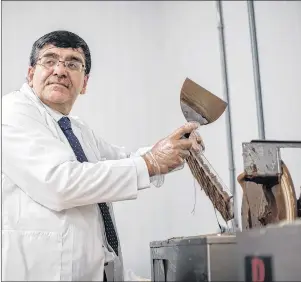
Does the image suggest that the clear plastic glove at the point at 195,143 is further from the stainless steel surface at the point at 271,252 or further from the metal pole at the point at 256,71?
the metal pole at the point at 256,71

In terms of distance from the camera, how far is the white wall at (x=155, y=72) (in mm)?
2104

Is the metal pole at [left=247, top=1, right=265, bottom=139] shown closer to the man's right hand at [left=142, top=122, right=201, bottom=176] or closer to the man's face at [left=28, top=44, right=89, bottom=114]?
the man's right hand at [left=142, top=122, right=201, bottom=176]

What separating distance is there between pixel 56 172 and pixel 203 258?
1.49 ft

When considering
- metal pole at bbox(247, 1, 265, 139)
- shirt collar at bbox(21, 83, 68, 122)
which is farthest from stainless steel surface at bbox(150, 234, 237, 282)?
metal pole at bbox(247, 1, 265, 139)

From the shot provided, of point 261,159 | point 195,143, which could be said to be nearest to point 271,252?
point 261,159

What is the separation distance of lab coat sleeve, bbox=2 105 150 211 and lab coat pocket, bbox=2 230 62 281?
9cm

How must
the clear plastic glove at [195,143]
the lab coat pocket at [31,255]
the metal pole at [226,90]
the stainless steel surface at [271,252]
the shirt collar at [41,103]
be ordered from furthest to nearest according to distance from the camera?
1. the metal pole at [226,90]
2. the shirt collar at [41,103]
3. the clear plastic glove at [195,143]
4. the lab coat pocket at [31,255]
5. the stainless steel surface at [271,252]

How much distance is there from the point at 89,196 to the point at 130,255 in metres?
1.25

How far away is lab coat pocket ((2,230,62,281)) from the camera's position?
112 centimetres

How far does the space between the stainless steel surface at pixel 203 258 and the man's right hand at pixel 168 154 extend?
0.70 feet

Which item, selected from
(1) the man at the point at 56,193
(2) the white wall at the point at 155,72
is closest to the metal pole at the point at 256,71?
(2) the white wall at the point at 155,72

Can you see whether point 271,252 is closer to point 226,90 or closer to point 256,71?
point 256,71

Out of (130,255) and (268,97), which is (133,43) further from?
(130,255)

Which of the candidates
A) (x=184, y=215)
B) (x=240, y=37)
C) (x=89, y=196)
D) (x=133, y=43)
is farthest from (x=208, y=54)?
(x=89, y=196)
